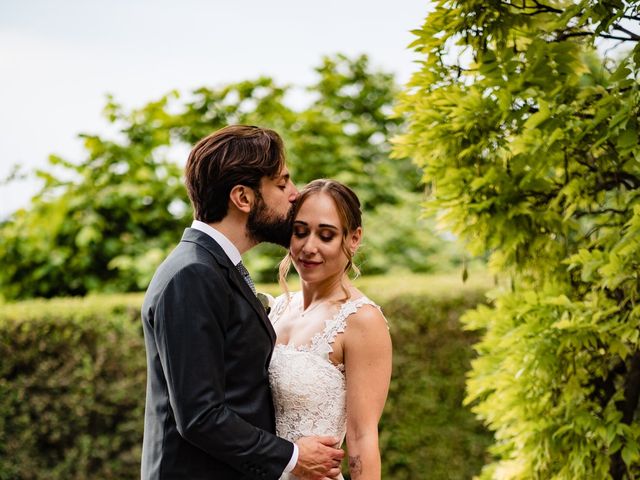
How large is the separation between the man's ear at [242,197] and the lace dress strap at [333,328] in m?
0.57

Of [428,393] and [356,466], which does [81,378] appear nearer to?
[428,393]

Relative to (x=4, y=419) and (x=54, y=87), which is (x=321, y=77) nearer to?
(x=54, y=87)

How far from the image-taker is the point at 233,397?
2492 millimetres

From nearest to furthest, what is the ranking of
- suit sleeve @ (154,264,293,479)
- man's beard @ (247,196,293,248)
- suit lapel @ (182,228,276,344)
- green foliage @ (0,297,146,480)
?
suit sleeve @ (154,264,293,479)
suit lapel @ (182,228,276,344)
man's beard @ (247,196,293,248)
green foliage @ (0,297,146,480)

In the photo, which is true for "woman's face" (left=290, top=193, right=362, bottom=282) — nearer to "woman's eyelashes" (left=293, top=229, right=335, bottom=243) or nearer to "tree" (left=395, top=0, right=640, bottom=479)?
"woman's eyelashes" (left=293, top=229, right=335, bottom=243)

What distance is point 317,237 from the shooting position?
2.93 meters

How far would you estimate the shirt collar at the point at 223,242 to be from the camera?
8.59 feet

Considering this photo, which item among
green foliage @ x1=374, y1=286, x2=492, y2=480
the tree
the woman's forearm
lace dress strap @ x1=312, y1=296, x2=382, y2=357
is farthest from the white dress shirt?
green foliage @ x1=374, y1=286, x2=492, y2=480

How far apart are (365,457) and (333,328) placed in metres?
0.50

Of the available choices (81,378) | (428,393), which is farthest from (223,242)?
(428,393)

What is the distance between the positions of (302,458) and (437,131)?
1615mm

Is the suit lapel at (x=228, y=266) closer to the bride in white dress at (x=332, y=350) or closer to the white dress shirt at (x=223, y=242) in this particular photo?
the white dress shirt at (x=223, y=242)

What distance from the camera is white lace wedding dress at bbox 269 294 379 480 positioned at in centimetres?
282

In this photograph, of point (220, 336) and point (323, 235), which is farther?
point (323, 235)
